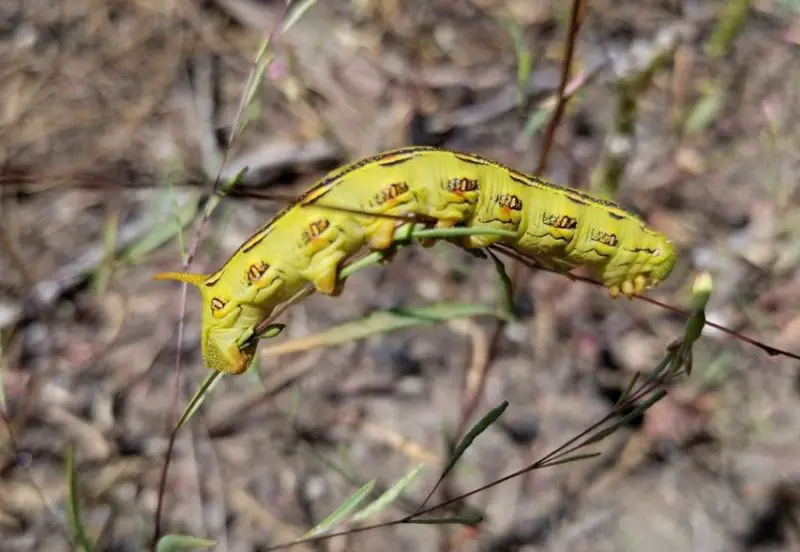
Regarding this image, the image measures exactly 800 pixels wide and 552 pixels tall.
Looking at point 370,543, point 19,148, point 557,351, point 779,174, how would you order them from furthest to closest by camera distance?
point 19,148, point 779,174, point 557,351, point 370,543

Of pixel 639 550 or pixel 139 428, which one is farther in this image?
pixel 139 428

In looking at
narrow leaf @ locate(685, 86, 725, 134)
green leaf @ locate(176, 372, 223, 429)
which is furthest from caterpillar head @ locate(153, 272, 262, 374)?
narrow leaf @ locate(685, 86, 725, 134)

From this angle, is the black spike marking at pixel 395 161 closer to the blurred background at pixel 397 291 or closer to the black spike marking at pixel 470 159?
the black spike marking at pixel 470 159

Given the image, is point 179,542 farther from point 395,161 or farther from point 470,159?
point 470,159

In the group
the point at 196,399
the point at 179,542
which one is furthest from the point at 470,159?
the point at 179,542

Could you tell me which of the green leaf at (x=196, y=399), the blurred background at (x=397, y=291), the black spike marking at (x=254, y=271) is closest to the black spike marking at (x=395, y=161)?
the black spike marking at (x=254, y=271)

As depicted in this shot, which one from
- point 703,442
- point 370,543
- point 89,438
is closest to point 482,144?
point 703,442

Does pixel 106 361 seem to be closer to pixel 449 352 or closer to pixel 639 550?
pixel 449 352
